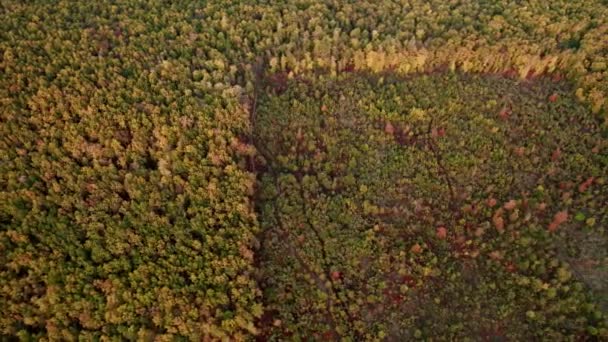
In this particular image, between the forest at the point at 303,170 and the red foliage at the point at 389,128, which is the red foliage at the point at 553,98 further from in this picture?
the red foliage at the point at 389,128

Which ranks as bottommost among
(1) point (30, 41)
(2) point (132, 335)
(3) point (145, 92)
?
(2) point (132, 335)

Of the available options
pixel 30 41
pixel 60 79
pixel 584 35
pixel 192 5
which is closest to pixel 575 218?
pixel 584 35

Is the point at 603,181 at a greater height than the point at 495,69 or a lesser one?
lesser

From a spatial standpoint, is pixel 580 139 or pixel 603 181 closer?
pixel 603 181

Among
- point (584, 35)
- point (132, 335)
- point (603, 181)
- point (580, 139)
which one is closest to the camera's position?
point (132, 335)

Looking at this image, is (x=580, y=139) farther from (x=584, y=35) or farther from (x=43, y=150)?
(x=43, y=150)

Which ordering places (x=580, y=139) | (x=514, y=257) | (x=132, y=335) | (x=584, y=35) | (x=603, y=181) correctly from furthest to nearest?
(x=584, y=35) < (x=580, y=139) < (x=603, y=181) < (x=514, y=257) < (x=132, y=335)

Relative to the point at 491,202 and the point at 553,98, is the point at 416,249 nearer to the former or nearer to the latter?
the point at 491,202
